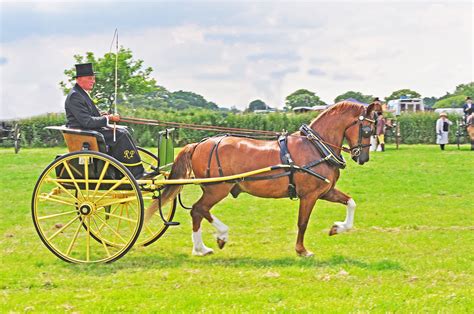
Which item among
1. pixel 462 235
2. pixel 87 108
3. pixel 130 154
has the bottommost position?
pixel 462 235

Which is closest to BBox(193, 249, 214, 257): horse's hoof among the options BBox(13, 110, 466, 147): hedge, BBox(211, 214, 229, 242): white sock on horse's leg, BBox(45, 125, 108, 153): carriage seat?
BBox(211, 214, 229, 242): white sock on horse's leg

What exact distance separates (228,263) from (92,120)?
2.53 meters

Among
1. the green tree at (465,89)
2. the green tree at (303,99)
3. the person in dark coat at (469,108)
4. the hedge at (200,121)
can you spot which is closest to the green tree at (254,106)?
the hedge at (200,121)

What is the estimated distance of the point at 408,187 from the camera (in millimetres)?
16578

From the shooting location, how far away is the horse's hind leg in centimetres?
907

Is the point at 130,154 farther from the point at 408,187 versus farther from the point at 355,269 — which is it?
the point at 408,187

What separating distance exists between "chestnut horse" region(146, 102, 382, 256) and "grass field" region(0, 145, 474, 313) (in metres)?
0.55

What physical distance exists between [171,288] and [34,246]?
3296 mm

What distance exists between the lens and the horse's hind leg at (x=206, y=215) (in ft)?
29.8

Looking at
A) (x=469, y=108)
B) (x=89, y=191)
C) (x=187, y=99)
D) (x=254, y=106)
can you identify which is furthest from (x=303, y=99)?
(x=89, y=191)

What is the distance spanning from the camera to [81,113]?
866 cm

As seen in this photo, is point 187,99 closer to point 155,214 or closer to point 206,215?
point 155,214

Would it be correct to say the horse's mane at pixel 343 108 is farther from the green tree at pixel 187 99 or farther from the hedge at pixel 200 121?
the green tree at pixel 187 99

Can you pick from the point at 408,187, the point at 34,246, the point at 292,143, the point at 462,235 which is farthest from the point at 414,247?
the point at 408,187
